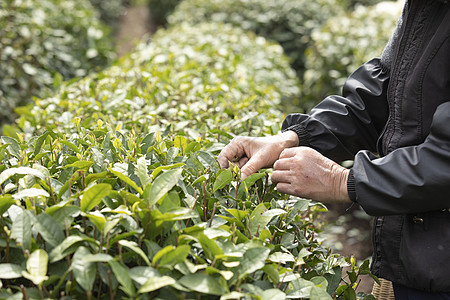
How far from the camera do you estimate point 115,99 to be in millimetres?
3047

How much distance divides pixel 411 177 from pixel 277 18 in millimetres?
5900

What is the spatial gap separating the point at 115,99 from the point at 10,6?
269 cm

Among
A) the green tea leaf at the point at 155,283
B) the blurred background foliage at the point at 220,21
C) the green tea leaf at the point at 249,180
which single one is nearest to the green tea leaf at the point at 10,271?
the green tea leaf at the point at 155,283

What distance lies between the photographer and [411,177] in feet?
5.04

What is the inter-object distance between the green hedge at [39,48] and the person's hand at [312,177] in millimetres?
3113

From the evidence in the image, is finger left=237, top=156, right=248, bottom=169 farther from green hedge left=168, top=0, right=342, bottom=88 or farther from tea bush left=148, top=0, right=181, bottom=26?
tea bush left=148, top=0, right=181, bottom=26

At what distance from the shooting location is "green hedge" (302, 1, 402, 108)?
16.2 feet

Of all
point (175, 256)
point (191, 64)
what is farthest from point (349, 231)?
point (175, 256)

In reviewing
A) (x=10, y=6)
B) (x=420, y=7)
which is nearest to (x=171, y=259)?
(x=420, y=7)

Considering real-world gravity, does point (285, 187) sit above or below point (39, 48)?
below

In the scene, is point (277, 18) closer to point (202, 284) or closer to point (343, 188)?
point (343, 188)

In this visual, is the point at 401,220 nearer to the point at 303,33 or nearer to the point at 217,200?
the point at 217,200

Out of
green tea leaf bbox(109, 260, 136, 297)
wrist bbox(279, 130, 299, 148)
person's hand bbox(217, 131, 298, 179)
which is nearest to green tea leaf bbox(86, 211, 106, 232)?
green tea leaf bbox(109, 260, 136, 297)

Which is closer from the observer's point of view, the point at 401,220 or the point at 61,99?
the point at 401,220
